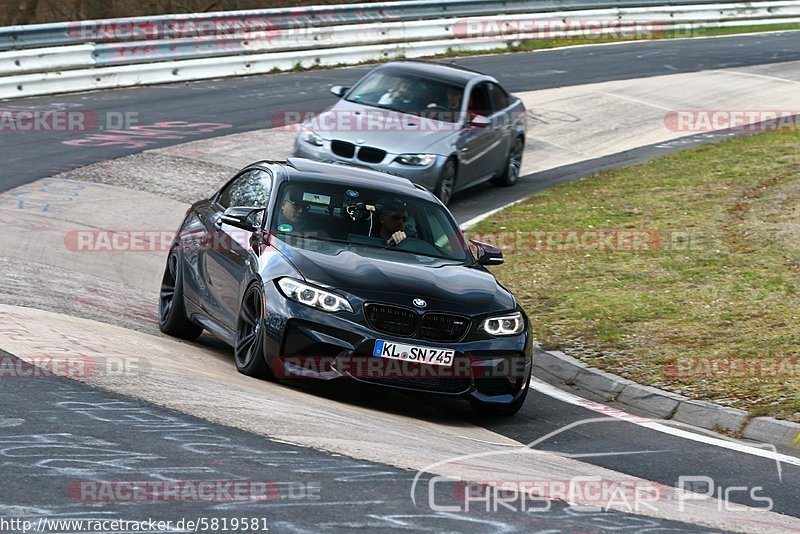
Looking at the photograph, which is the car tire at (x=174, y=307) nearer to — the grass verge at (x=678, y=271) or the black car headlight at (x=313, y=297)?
the black car headlight at (x=313, y=297)

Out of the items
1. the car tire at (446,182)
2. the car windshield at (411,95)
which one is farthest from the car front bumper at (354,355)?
the car windshield at (411,95)

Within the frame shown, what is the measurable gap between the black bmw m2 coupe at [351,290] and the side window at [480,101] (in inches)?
308

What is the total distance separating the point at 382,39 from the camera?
30047 millimetres

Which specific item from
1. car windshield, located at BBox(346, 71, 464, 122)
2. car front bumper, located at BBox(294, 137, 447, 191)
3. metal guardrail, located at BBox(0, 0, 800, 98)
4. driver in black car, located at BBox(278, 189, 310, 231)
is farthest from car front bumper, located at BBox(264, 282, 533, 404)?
metal guardrail, located at BBox(0, 0, 800, 98)

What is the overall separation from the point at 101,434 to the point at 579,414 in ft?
13.3

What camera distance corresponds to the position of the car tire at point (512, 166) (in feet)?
65.6

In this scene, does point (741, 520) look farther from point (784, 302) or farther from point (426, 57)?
point (426, 57)

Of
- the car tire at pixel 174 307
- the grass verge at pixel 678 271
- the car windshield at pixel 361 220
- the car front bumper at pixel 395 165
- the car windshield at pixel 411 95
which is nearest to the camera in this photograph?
the car windshield at pixel 361 220

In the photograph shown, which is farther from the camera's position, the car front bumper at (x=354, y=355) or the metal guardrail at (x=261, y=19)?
the metal guardrail at (x=261, y=19)

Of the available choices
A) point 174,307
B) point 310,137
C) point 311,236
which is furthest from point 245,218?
point 310,137

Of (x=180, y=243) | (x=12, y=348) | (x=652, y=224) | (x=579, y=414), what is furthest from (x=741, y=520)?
(x=652, y=224)

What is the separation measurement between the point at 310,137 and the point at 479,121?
250 cm

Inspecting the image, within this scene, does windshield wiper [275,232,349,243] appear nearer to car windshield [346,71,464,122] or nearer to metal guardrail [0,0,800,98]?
car windshield [346,71,464,122]

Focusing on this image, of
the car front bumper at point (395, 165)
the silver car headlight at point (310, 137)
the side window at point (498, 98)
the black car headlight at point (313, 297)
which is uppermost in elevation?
the black car headlight at point (313, 297)
